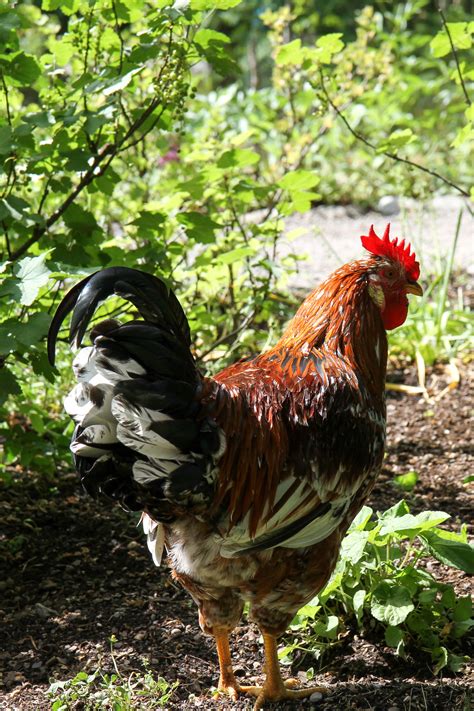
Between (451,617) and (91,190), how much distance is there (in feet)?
7.85

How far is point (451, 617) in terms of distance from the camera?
318 centimetres

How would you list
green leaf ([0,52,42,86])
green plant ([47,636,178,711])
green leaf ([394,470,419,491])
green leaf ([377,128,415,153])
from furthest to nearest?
green leaf ([394,470,419,491])
green leaf ([377,128,415,153])
green leaf ([0,52,42,86])
green plant ([47,636,178,711])

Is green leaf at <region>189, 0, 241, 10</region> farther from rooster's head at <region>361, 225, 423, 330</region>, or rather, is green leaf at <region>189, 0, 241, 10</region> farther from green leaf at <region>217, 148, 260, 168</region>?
rooster's head at <region>361, 225, 423, 330</region>

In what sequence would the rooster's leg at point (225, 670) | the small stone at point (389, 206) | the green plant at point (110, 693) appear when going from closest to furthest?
1. the green plant at point (110, 693)
2. the rooster's leg at point (225, 670)
3. the small stone at point (389, 206)

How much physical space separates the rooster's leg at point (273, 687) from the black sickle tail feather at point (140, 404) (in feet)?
2.37

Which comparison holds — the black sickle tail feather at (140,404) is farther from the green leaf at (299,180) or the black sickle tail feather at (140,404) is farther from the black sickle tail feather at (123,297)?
the green leaf at (299,180)

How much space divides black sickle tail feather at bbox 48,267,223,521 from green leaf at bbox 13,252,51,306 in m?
0.11

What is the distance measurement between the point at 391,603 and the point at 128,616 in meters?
1.15

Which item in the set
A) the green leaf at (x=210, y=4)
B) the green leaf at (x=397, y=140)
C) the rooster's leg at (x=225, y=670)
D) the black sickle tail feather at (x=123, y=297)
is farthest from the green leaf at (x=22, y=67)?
the rooster's leg at (x=225, y=670)

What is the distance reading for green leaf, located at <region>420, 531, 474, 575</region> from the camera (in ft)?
9.99

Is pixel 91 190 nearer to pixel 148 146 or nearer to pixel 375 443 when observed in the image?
pixel 375 443

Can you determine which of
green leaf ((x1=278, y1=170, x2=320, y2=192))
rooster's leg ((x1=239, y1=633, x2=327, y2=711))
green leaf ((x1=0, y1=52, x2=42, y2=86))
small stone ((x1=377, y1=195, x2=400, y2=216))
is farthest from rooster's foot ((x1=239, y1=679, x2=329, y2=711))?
small stone ((x1=377, y1=195, x2=400, y2=216))

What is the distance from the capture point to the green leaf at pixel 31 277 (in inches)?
101

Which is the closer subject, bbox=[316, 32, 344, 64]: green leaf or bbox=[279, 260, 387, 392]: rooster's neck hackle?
bbox=[279, 260, 387, 392]: rooster's neck hackle
